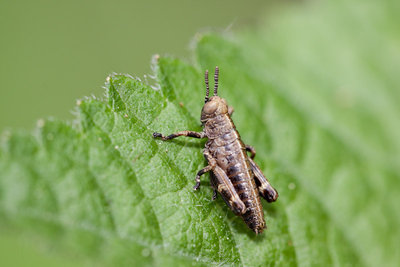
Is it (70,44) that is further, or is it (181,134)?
(70,44)

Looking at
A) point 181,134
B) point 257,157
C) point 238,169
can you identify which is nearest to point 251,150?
point 257,157

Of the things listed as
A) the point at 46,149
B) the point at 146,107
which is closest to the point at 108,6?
the point at 146,107

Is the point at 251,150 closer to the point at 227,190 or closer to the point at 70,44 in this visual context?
the point at 227,190

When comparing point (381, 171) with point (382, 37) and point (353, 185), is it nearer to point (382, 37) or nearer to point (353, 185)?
point (353, 185)

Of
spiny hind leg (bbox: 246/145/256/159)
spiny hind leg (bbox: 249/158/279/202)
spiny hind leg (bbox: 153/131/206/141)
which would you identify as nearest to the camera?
spiny hind leg (bbox: 153/131/206/141)

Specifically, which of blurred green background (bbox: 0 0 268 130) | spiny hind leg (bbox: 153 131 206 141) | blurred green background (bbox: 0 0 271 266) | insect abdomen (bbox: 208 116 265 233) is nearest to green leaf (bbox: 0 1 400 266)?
spiny hind leg (bbox: 153 131 206 141)

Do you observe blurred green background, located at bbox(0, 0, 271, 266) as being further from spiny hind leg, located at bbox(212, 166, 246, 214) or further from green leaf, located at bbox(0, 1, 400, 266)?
spiny hind leg, located at bbox(212, 166, 246, 214)
